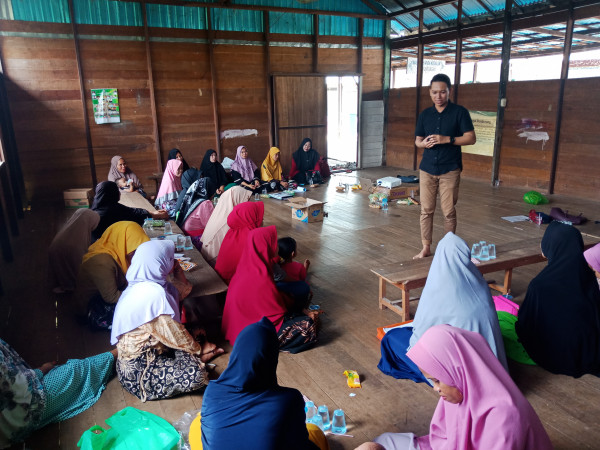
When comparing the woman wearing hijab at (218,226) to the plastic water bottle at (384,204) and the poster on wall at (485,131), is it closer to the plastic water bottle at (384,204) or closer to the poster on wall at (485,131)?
the plastic water bottle at (384,204)

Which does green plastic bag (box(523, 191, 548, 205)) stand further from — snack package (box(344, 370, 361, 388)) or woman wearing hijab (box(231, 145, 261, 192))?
snack package (box(344, 370, 361, 388))

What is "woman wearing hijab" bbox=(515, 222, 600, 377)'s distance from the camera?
2666 mm

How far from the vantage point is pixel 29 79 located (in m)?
7.95

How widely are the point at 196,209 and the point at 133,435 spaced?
3078 mm

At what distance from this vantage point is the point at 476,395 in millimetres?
1572

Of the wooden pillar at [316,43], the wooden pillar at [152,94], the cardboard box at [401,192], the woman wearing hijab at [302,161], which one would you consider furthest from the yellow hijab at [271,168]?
the wooden pillar at [316,43]

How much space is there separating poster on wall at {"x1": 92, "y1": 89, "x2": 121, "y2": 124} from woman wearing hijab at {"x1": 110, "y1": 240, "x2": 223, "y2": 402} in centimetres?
686

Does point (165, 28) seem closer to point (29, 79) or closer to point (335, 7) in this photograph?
point (29, 79)

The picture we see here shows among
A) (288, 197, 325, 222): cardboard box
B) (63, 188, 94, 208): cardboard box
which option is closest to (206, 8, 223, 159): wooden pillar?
(63, 188, 94, 208): cardboard box

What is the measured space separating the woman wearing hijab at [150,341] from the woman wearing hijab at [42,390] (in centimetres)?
17

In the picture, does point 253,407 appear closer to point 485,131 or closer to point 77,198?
point 77,198

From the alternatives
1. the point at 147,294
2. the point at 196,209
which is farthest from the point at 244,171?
the point at 147,294

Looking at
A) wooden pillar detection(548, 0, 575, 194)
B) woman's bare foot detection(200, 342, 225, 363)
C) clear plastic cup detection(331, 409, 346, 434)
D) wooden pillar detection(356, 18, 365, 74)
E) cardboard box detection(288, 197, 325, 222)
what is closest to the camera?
clear plastic cup detection(331, 409, 346, 434)

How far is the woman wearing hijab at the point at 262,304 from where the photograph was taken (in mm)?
3244
